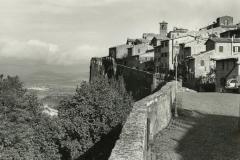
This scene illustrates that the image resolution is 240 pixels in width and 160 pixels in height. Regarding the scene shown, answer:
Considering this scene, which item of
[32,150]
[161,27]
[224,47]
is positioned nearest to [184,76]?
[224,47]

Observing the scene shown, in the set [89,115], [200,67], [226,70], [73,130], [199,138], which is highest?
[200,67]

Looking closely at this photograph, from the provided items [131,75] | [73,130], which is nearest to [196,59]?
[131,75]

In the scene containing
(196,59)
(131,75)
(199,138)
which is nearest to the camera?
(199,138)

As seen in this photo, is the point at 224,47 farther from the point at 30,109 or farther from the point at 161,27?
the point at 161,27

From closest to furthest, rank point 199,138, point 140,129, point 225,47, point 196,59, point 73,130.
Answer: point 140,129, point 199,138, point 73,130, point 196,59, point 225,47

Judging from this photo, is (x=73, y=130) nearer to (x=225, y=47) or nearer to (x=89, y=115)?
(x=89, y=115)

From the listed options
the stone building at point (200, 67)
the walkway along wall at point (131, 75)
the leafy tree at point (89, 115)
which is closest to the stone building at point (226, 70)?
the stone building at point (200, 67)

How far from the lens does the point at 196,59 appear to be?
68.4 meters

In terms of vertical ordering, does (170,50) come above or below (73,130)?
above

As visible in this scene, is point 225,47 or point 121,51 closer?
point 225,47

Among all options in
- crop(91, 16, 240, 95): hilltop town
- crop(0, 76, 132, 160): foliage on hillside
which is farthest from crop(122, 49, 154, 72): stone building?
crop(0, 76, 132, 160): foliage on hillside

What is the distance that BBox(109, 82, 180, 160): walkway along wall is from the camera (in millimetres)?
9375

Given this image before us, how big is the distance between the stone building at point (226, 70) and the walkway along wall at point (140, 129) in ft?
116

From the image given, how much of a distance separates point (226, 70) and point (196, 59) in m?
10.9
